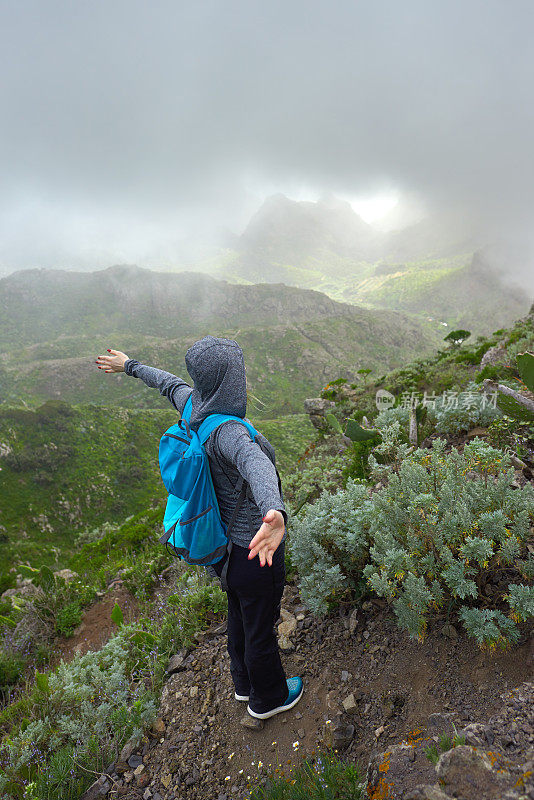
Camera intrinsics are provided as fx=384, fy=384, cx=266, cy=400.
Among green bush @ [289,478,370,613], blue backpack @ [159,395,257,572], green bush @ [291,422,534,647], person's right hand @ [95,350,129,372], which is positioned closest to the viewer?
blue backpack @ [159,395,257,572]

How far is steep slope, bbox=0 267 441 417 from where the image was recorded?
261ft

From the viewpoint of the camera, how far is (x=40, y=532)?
2103 centimetres

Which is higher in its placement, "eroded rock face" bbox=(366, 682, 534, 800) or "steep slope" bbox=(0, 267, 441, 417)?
"eroded rock face" bbox=(366, 682, 534, 800)

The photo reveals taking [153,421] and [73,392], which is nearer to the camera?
[153,421]

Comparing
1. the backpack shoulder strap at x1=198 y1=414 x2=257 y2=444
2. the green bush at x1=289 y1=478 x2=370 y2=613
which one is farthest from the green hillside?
the backpack shoulder strap at x1=198 y1=414 x2=257 y2=444

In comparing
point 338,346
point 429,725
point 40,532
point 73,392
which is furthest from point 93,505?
point 338,346

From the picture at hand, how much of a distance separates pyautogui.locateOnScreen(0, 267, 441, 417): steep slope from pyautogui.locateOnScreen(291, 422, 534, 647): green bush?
4497 centimetres

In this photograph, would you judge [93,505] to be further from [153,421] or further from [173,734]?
[173,734]

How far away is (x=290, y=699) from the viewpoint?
248 cm

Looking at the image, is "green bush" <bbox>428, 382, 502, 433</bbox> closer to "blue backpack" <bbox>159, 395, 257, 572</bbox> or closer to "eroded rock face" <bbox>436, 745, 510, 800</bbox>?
"blue backpack" <bbox>159, 395, 257, 572</bbox>

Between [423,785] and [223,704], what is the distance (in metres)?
1.84

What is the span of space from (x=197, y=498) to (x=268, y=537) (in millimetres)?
627

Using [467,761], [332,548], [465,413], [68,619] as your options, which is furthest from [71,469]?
[467,761]

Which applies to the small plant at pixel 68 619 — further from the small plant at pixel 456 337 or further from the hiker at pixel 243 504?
the small plant at pixel 456 337
